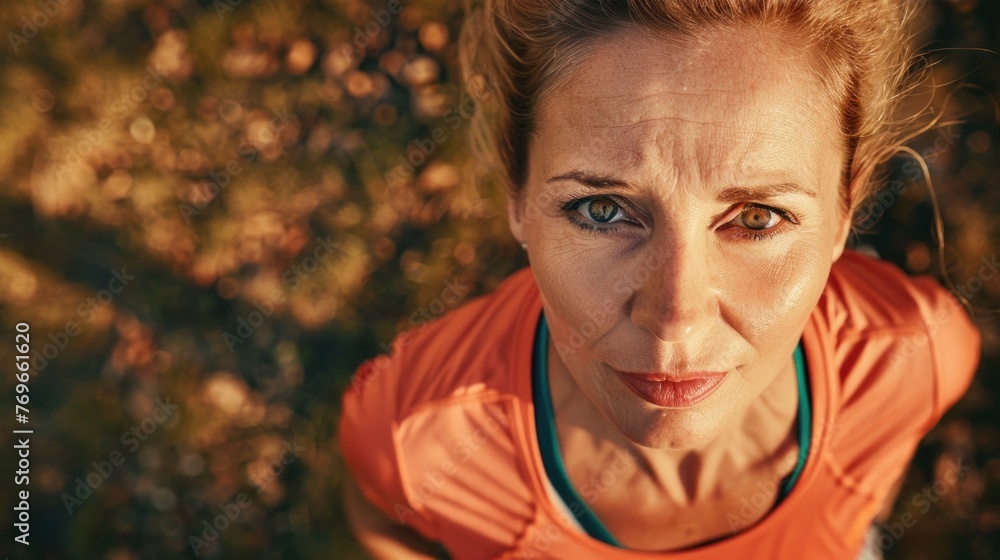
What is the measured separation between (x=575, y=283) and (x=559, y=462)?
646 millimetres

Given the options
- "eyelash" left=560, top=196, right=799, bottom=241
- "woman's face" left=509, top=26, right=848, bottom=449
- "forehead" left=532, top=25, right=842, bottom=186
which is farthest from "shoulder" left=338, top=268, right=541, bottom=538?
"forehead" left=532, top=25, right=842, bottom=186

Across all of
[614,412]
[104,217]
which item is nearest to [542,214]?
[614,412]

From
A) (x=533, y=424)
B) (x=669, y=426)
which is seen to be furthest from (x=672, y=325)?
(x=533, y=424)

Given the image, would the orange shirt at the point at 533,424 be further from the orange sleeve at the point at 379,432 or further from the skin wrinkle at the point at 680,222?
the skin wrinkle at the point at 680,222

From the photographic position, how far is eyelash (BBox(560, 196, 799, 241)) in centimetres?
149

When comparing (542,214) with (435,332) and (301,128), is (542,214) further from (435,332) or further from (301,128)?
(301,128)

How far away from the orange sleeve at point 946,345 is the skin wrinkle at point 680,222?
2.18 ft

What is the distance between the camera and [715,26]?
141 centimetres

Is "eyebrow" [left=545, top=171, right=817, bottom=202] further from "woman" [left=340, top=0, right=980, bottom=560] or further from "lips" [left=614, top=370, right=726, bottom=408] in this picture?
"lips" [left=614, top=370, right=726, bottom=408]

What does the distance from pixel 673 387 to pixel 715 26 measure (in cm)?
73

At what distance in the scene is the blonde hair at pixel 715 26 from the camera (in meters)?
1.41

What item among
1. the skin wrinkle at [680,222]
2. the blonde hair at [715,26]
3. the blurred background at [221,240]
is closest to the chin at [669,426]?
the skin wrinkle at [680,222]

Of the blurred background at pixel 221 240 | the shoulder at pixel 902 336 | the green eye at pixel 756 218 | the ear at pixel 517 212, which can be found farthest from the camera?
the blurred background at pixel 221 240

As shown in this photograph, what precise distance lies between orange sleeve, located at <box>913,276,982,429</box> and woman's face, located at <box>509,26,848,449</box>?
71 centimetres
